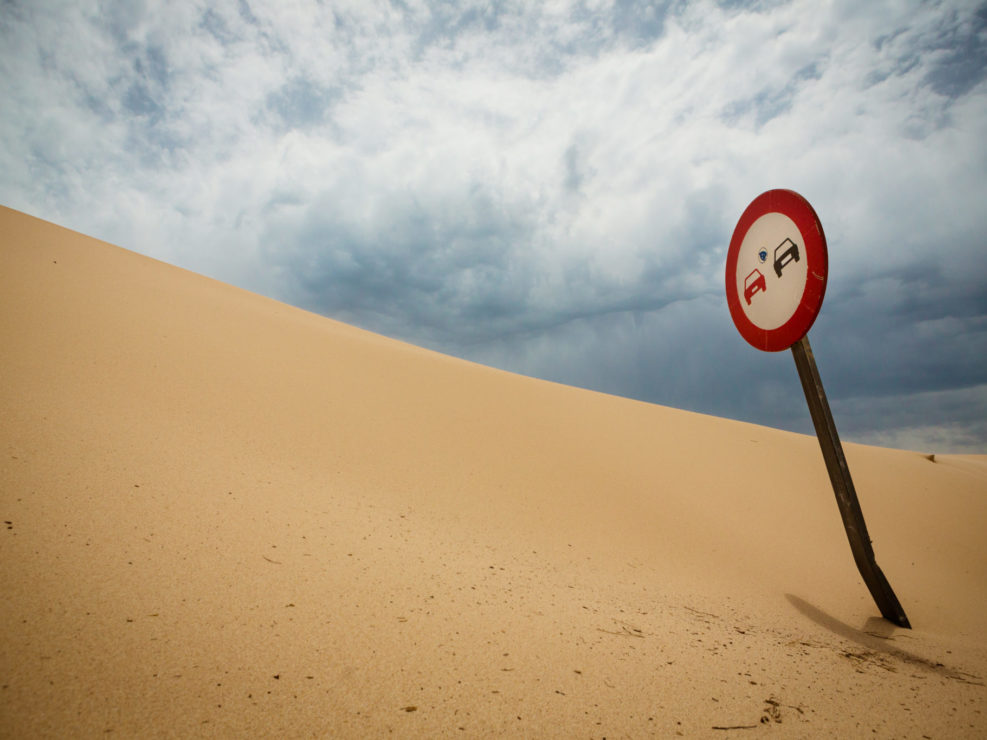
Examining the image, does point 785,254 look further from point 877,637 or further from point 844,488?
point 877,637

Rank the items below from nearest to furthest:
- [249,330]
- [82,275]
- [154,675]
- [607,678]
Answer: [154,675], [607,678], [82,275], [249,330]

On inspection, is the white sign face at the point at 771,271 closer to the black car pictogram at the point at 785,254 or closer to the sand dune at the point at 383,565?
the black car pictogram at the point at 785,254

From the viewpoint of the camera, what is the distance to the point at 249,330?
700cm

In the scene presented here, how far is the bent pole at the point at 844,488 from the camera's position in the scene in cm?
353

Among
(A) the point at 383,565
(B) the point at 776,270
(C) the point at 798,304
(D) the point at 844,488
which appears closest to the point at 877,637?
(D) the point at 844,488

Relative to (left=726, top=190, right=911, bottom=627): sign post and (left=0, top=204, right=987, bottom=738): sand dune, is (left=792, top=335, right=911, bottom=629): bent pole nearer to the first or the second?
(left=726, top=190, right=911, bottom=627): sign post

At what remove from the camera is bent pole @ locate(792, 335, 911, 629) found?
11.6ft

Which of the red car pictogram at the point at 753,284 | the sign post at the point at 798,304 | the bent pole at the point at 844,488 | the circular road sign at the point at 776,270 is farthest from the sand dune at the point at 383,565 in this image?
the red car pictogram at the point at 753,284

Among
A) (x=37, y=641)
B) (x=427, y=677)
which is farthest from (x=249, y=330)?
(x=427, y=677)

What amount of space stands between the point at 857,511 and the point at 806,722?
2.41m

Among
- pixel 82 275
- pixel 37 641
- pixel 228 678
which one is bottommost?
pixel 228 678

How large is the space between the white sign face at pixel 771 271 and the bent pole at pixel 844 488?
1.05 ft

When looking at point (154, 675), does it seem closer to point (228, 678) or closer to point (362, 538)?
point (228, 678)

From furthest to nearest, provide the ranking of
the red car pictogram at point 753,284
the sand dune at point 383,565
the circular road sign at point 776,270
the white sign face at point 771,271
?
the red car pictogram at point 753,284, the white sign face at point 771,271, the circular road sign at point 776,270, the sand dune at point 383,565
